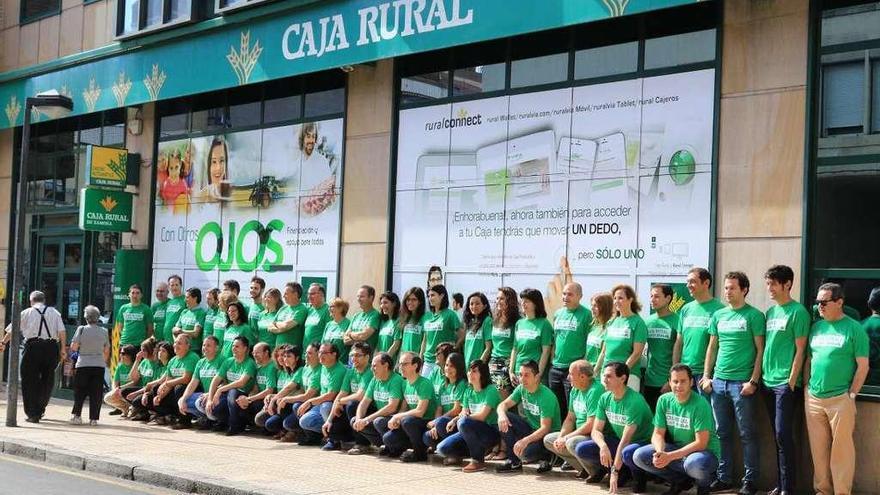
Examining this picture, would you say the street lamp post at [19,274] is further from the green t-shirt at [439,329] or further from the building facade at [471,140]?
the green t-shirt at [439,329]

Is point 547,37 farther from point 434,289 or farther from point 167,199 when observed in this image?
point 167,199

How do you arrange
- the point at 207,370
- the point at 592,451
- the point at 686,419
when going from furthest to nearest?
1. the point at 207,370
2. the point at 592,451
3. the point at 686,419

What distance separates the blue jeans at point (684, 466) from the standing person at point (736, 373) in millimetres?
357

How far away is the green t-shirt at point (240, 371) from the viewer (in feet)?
44.3

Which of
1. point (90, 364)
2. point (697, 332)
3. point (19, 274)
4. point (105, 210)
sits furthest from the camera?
point (105, 210)

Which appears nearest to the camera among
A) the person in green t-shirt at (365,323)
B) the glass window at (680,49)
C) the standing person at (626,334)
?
the standing person at (626,334)

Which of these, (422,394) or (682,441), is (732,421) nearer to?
(682,441)

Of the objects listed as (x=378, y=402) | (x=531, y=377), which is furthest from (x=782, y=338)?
(x=378, y=402)

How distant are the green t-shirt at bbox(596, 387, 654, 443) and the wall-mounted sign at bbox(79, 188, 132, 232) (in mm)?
10679

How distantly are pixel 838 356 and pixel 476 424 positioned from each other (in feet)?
11.8

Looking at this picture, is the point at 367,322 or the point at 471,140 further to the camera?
the point at 471,140

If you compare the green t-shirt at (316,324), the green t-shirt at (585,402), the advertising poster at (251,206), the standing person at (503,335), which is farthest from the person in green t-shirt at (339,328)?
the green t-shirt at (585,402)

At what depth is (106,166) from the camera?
696 inches

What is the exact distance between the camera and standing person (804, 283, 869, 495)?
8891mm
